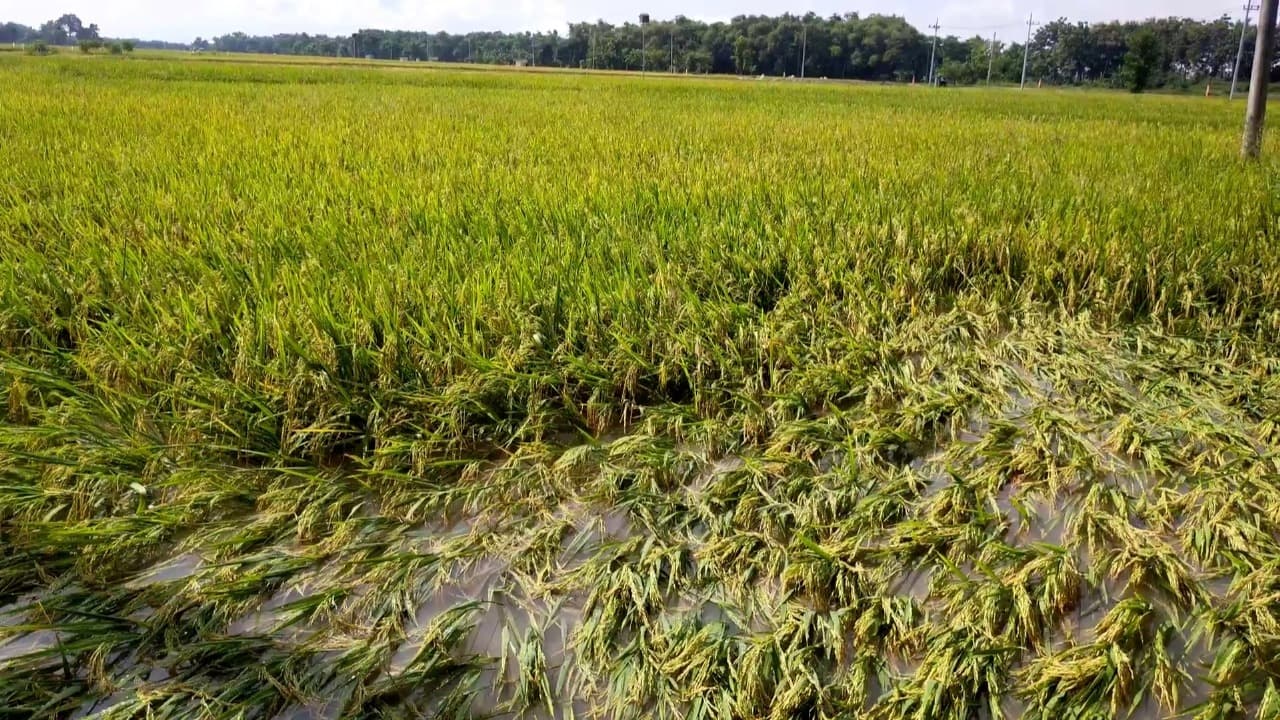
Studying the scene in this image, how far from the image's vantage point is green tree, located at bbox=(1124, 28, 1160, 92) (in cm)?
3803

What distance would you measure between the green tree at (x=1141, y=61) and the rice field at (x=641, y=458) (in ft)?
145

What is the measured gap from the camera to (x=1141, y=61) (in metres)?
38.0

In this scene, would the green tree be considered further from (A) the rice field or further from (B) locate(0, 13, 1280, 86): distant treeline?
(A) the rice field

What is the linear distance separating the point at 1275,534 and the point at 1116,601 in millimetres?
414

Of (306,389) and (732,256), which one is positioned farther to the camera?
(732,256)

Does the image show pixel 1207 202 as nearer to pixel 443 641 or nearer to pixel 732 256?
pixel 732 256

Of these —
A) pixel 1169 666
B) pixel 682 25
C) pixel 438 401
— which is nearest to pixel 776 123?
pixel 438 401

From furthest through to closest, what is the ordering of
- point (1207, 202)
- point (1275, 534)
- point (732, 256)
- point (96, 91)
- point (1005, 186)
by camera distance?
point (96, 91) → point (1005, 186) → point (1207, 202) → point (732, 256) → point (1275, 534)

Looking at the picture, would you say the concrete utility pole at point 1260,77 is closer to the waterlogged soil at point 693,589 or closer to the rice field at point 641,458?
the rice field at point 641,458

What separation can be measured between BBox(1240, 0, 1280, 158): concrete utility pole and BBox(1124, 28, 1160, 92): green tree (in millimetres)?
40812

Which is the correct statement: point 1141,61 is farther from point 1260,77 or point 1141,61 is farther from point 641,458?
point 641,458

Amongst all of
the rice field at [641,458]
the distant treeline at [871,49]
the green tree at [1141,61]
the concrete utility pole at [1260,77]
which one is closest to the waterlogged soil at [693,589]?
the rice field at [641,458]

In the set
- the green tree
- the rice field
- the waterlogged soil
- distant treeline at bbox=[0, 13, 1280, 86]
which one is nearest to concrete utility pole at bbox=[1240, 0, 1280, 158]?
the rice field

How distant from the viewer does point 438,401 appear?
184 cm
